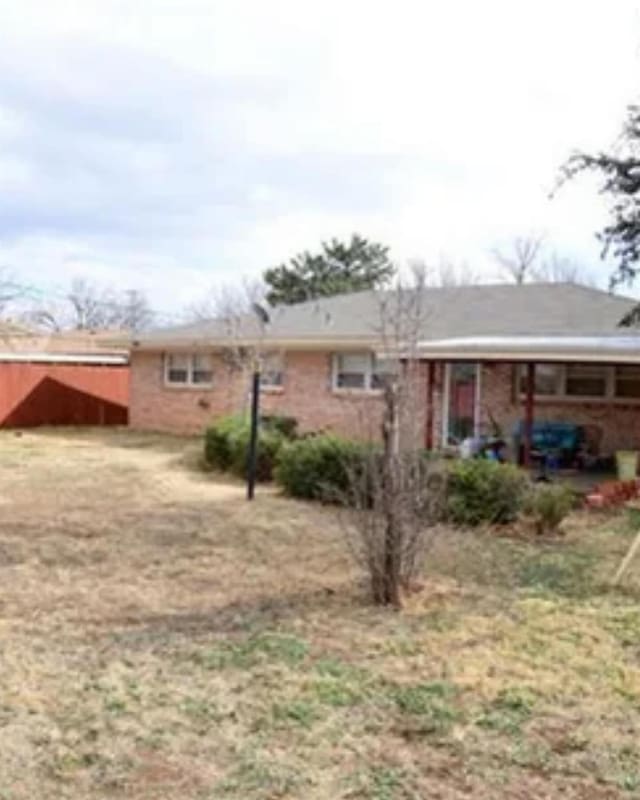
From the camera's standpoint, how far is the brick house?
1775 centimetres

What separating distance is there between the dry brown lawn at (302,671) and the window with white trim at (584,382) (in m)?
8.34

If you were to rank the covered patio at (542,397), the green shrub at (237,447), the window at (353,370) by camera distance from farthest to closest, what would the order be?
the window at (353,370), the green shrub at (237,447), the covered patio at (542,397)

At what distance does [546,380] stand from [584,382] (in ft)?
2.47

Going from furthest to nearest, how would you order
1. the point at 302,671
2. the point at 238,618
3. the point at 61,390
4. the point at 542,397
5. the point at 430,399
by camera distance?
the point at 61,390
the point at 542,397
the point at 430,399
the point at 238,618
the point at 302,671

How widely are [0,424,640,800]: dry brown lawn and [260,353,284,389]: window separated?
12.8 metres

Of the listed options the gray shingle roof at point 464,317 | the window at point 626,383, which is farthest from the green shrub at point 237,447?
the window at point 626,383

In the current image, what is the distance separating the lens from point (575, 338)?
18.2m

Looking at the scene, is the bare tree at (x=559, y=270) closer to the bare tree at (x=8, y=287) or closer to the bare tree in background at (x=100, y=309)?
the bare tree in background at (x=100, y=309)

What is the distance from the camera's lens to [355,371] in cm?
2272

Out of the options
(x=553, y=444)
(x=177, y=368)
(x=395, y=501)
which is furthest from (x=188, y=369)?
(x=395, y=501)

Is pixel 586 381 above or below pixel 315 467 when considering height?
above

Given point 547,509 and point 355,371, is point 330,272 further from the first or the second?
point 547,509

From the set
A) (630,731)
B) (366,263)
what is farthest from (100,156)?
(366,263)

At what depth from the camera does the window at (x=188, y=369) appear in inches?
1021
